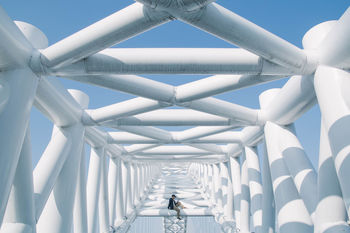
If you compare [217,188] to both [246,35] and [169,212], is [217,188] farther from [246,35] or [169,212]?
[246,35]

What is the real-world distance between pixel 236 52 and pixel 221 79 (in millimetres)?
1433

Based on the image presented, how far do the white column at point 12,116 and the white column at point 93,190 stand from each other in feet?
24.9

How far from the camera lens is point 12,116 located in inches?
214

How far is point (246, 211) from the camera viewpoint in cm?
1499

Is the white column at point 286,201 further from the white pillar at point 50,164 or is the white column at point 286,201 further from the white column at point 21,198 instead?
the white column at point 21,198

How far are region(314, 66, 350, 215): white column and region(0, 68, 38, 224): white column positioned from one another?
6.20 m

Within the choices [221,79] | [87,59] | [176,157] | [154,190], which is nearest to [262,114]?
[221,79]

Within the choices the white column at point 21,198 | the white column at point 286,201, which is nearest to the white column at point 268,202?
the white column at point 286,201

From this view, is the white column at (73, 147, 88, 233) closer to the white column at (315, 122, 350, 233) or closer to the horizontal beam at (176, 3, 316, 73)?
the horizontal beam at (176, 3, 316, 73)

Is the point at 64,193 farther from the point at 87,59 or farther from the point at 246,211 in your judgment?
the point at 246,211

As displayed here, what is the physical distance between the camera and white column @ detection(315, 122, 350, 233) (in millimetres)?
6062

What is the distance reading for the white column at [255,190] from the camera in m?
12.5

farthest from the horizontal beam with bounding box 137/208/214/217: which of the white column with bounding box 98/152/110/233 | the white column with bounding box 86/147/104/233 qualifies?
the white column with bounding box 86/147/104/233

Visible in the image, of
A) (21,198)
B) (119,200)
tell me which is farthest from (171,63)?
(119,200)
